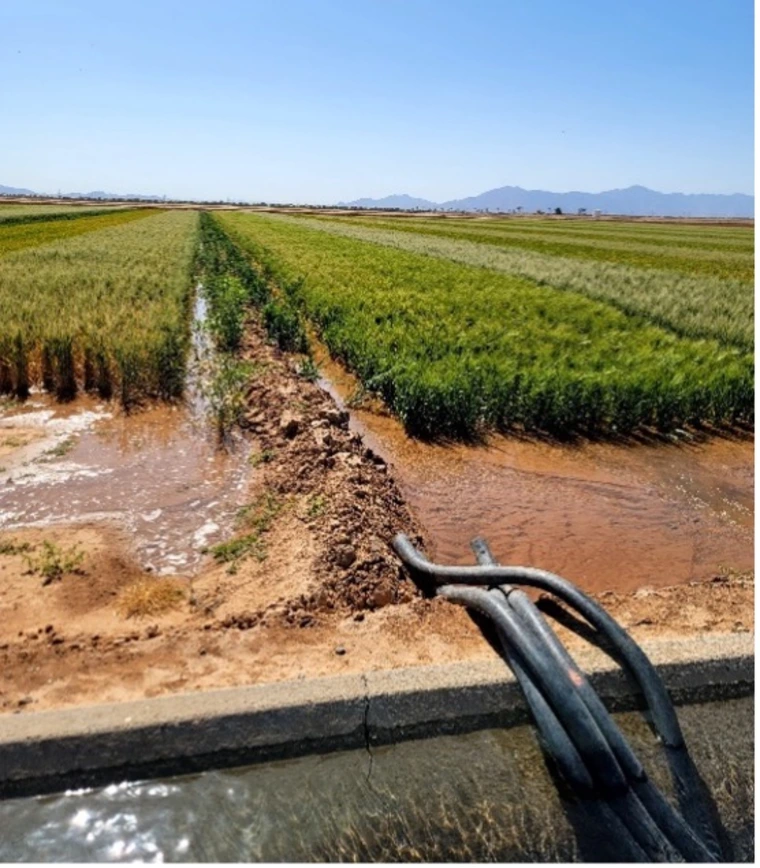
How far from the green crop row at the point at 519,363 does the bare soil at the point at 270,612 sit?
2512mm

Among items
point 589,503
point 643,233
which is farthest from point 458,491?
point 643,233

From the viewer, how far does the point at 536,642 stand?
327cm

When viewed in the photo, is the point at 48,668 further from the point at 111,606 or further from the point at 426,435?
the point at 426,435

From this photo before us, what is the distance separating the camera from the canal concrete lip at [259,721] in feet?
9.41

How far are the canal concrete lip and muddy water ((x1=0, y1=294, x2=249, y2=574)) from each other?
69.4 inches

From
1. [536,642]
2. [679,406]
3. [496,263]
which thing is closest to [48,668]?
[536,642]

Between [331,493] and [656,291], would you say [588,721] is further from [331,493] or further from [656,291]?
[656,291]

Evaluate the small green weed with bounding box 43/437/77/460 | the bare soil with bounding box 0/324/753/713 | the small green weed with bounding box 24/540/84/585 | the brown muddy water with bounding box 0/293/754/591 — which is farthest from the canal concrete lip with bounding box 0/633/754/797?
the small green weed with bounding box 43/437/77/460

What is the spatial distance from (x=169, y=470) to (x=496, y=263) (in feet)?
71.2

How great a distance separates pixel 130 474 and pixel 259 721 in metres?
3.83

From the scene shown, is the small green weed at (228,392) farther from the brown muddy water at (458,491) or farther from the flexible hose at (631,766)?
the flexible hose at (631,766)

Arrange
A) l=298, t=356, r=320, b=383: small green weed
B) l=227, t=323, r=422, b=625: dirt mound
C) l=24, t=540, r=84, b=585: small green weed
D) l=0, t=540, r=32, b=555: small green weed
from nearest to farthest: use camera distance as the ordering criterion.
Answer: l=227, t=323, r=422, b=625: dirt mound → l=24, t=540, r=84, b=585: small green weed → l=0, t=540, r=32, b=555: small green weed → l=298, t=356, r=320, b=383: small green weed

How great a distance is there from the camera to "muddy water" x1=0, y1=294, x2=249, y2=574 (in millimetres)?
5227

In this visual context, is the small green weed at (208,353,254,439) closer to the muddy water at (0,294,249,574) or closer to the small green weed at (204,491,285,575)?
the muddy water at (0,294,249,574)
